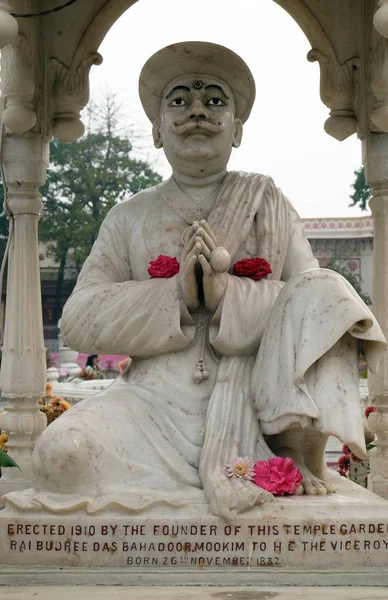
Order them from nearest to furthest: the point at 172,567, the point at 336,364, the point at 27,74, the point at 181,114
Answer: the point at 172,567, the point at 336,364, the point at 181,114, the point at 27,74

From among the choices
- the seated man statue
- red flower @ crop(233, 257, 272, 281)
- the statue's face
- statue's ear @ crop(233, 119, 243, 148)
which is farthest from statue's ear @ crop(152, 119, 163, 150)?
red flower @ crop(233, 257, 272, 281)

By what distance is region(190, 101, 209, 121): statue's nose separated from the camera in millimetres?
6324

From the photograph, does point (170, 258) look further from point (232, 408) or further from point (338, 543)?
point (338, 543)

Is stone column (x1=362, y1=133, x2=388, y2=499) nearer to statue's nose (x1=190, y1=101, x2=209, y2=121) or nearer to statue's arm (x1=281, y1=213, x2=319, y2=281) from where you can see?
statue's arm (x1=281, y1=213, x2=319, y2=281)

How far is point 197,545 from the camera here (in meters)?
5.23

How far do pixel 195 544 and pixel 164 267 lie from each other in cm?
155

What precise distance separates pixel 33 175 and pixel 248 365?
2215 millimetres

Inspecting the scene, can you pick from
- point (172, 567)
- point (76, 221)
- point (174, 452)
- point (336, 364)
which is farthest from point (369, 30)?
point (76, 221)

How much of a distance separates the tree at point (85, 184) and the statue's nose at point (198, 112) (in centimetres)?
2641

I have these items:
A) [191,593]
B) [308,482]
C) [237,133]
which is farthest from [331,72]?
[191,593]

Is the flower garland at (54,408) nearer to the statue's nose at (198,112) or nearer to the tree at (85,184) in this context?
the statue's nose at (198,112)

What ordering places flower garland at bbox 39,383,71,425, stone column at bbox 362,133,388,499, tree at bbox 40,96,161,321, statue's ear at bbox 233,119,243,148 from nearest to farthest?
statue's ear at bbox 233,119,243,148 → stone column at bbox 362,133,388,499 → flower garland at bbox 39,383,71,425 → tree at bbox 40,96,161,321

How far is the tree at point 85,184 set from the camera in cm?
3322

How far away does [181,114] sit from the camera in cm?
641
